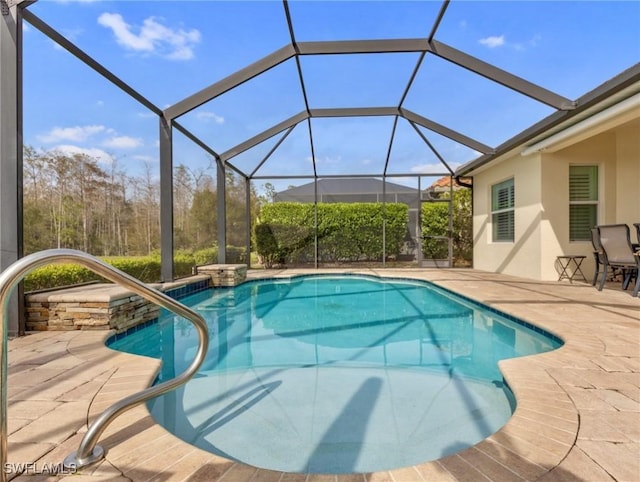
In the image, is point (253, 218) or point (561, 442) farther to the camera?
point (253, 218)

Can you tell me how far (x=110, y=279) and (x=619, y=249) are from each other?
24.1ft

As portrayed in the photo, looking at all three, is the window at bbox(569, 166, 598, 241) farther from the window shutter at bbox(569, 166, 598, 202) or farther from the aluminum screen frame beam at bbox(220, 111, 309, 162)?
the aluminum screen frame beam at bbox(220, 111, 309, 162)

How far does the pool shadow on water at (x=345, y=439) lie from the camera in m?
1.95

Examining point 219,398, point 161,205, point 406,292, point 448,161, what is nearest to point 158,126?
point 161,205

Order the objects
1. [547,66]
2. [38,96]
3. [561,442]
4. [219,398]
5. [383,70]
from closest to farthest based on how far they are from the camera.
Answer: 1. [561,442]
2. [219,398]
3. [38,96]
4. [547,66]
5. [383,70]

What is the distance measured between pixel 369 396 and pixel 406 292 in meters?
5.29

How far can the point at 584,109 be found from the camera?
5.61 m

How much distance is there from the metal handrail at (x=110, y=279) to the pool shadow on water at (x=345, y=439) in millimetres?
932

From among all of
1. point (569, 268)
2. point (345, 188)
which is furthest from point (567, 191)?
point (345, 188)

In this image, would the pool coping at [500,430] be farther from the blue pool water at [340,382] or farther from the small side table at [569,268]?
the small side table at [569,268]

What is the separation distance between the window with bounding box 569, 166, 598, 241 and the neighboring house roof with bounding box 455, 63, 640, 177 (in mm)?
1387

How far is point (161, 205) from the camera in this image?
672 cm

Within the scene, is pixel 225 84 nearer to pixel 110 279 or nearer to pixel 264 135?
pixel 264 135

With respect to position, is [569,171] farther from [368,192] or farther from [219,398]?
[219,398]
